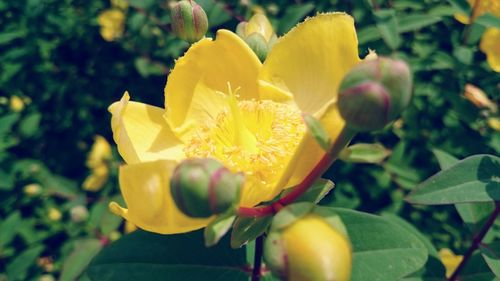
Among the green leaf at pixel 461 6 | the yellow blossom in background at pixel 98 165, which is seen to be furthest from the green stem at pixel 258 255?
the yellow blossom in background at pixel 98 165

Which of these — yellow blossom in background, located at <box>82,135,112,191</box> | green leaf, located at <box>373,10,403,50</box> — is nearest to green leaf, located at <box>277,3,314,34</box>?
green leaf, located at <box>373,10,403,50</box>

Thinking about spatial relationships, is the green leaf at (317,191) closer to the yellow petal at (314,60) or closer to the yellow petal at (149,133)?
the yellow petal at (314,60)

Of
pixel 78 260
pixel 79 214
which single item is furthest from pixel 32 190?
pixel 78 260

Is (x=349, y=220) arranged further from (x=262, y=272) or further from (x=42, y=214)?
(x=42, y=214)

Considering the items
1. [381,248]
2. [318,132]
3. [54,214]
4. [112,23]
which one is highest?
[318,132]

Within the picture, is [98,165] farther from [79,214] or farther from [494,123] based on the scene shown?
[494,123]

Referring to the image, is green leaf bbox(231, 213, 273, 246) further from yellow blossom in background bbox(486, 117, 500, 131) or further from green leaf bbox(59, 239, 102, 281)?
yellow blossom in background bbox(486, 117, 500, 131)
